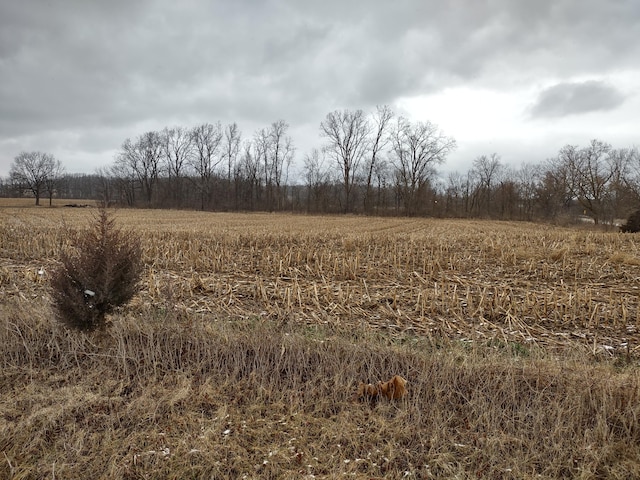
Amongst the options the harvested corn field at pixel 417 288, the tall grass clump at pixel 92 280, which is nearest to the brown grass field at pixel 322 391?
the harvested corn field at pixel 417 288

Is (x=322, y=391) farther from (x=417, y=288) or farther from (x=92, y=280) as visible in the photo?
(x=417, y=288)

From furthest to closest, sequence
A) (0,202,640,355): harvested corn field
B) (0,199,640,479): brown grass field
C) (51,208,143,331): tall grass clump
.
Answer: (0,202,640,355): harvested corn field < (51,208,143,331): tall grass clump < (0,199,640,479): brown grass field

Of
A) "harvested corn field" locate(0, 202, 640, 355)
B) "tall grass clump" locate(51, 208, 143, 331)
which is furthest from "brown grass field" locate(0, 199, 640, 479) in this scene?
"tall grass clump" locate(51, 208, 143, 331)

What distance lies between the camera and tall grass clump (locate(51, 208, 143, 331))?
3.90 m

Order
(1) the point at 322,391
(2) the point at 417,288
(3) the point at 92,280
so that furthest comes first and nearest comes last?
(2) the point at 417,288
(3) the point at 92,280
(1) the point at 322,391

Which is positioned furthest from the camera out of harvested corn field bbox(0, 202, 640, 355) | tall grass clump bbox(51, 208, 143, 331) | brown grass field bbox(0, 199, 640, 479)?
harvested corn field bbox(0, 202, 640, 355)

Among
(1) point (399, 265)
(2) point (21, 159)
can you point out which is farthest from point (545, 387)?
(2) point (21, 159)

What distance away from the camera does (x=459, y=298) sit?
7223mm

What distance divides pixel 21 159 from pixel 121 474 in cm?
9802

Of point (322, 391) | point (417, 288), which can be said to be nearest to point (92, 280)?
Result: point (322, 391)

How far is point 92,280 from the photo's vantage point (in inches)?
155

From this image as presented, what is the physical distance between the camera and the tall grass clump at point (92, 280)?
12.8 feet

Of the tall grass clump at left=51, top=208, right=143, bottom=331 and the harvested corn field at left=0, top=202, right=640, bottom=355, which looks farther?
the harvested corn field at left=0, top=202, right=640, bottom=355

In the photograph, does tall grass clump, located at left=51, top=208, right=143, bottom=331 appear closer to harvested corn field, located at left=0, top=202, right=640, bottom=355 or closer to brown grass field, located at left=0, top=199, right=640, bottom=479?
brown grass field, located at left=0, top=199, right=640, bottom=479
